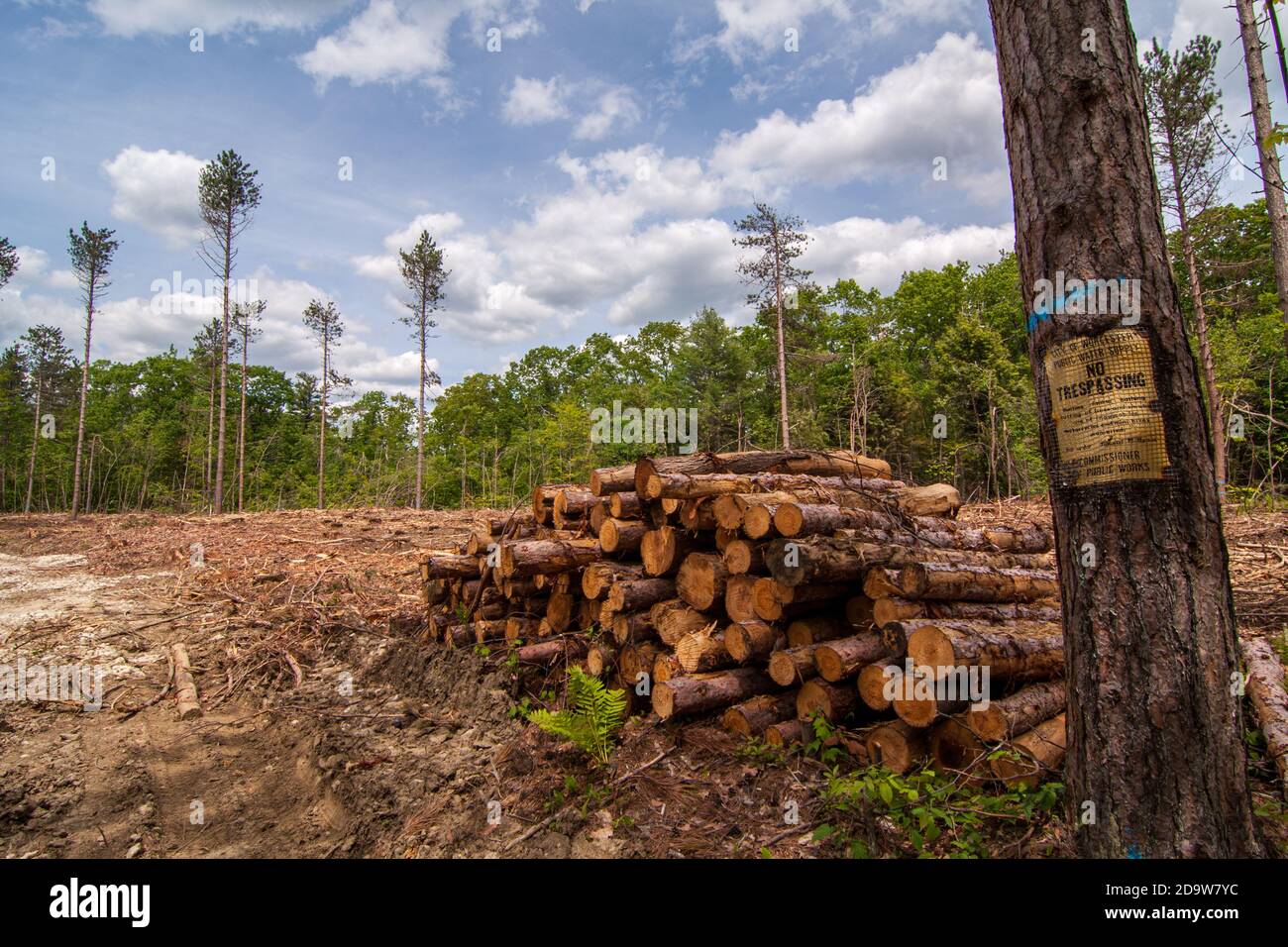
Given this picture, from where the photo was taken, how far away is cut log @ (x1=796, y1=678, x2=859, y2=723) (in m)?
3.83

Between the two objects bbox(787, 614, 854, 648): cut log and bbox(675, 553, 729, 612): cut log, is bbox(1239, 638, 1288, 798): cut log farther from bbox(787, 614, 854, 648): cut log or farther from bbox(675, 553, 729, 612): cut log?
bbox(675, 553, 729, 612): cut log

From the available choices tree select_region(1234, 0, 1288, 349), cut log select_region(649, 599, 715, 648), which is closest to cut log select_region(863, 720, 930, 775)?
cut log select_region(649, 599, 715, 648)

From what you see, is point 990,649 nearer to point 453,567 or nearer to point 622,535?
point 622,535

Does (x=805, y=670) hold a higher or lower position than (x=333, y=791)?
higher

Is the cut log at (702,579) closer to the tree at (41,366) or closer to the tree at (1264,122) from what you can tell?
the tree at (1264,122)

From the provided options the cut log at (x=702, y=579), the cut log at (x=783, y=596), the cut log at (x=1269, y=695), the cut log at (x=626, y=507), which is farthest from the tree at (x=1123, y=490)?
the cut log at (x=626, y=507)

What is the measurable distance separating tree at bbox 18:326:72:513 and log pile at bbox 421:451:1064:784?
156 ft

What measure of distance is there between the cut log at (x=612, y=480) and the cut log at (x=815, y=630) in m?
2.02

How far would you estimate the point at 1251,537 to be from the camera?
8055 mm

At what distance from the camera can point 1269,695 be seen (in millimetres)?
3557

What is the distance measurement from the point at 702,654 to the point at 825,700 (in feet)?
2.83
